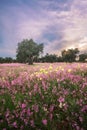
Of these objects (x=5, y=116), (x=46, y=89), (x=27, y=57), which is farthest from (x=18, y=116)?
(x=27, y=57)

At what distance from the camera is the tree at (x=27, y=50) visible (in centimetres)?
3912

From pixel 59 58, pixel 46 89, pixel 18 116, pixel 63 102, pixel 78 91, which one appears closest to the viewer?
pixel 18 116

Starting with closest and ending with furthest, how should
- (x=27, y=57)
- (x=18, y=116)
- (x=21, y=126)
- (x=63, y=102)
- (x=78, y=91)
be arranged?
(x=21, y=126) → (x=18, y=116) → (x=63, y=102) → (x=78, y=91) → (x=27, y=57)

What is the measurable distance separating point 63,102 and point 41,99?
0.77 m

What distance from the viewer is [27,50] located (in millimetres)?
38969

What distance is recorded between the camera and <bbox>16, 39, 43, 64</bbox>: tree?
3912cm

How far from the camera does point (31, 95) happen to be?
7.31 m

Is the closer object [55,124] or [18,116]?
[55,124]

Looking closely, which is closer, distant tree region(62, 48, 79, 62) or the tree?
the tree

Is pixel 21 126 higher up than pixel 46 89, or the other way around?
pixel 46 89

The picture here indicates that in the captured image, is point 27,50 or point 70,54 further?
point 70,54

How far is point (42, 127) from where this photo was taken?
545 centimetres

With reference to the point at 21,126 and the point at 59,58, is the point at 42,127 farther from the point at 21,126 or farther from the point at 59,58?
the point at 59,58

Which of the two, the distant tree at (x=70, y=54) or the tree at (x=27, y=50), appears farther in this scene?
the distant tree at (x=70, y=54)
